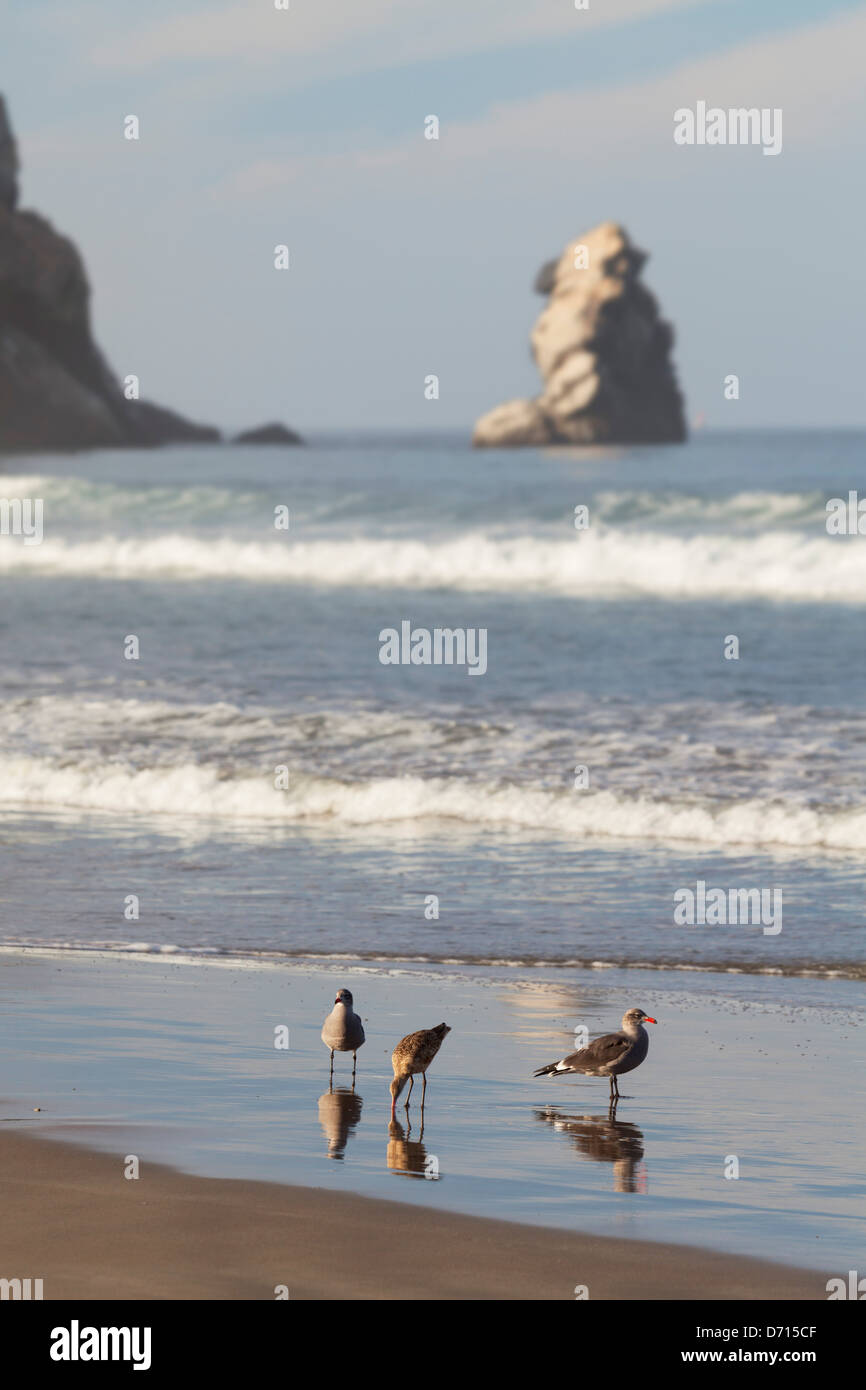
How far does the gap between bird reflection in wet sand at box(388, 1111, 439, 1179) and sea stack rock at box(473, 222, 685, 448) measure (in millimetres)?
126125

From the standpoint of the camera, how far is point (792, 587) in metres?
33.5

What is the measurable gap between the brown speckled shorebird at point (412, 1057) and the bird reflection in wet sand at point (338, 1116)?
0.19 m

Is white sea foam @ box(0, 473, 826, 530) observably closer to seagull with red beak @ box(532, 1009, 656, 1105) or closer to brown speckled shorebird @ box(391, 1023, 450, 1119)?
seagull with red beak @ box(532, 1009, 656, 1105)

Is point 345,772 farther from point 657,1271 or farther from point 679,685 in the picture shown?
point 657,1271

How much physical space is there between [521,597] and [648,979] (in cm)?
2192

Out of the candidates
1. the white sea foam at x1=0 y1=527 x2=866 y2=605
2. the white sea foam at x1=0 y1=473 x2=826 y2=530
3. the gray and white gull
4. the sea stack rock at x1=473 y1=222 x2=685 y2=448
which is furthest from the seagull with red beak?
the sea stack rock at x1=473 y1=222 x2=685 y2=448

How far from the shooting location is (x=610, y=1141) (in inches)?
294

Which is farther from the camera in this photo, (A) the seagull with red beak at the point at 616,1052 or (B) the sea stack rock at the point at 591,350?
(B) the sea stack rock at the point at 591,350

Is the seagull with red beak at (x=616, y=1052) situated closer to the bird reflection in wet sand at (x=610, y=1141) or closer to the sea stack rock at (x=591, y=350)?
the bird reflection in wet sand at (x=610, y=1141)

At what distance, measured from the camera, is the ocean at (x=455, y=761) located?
11656mm

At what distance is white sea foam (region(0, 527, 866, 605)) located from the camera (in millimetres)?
33656

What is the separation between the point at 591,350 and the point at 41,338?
4253 centimetres

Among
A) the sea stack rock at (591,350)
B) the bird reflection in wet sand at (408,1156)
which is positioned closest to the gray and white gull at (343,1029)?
the bird reflection in wet sand at (408,1156)

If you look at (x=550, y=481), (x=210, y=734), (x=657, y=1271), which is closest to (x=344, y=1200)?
(x=657, y=1271)
